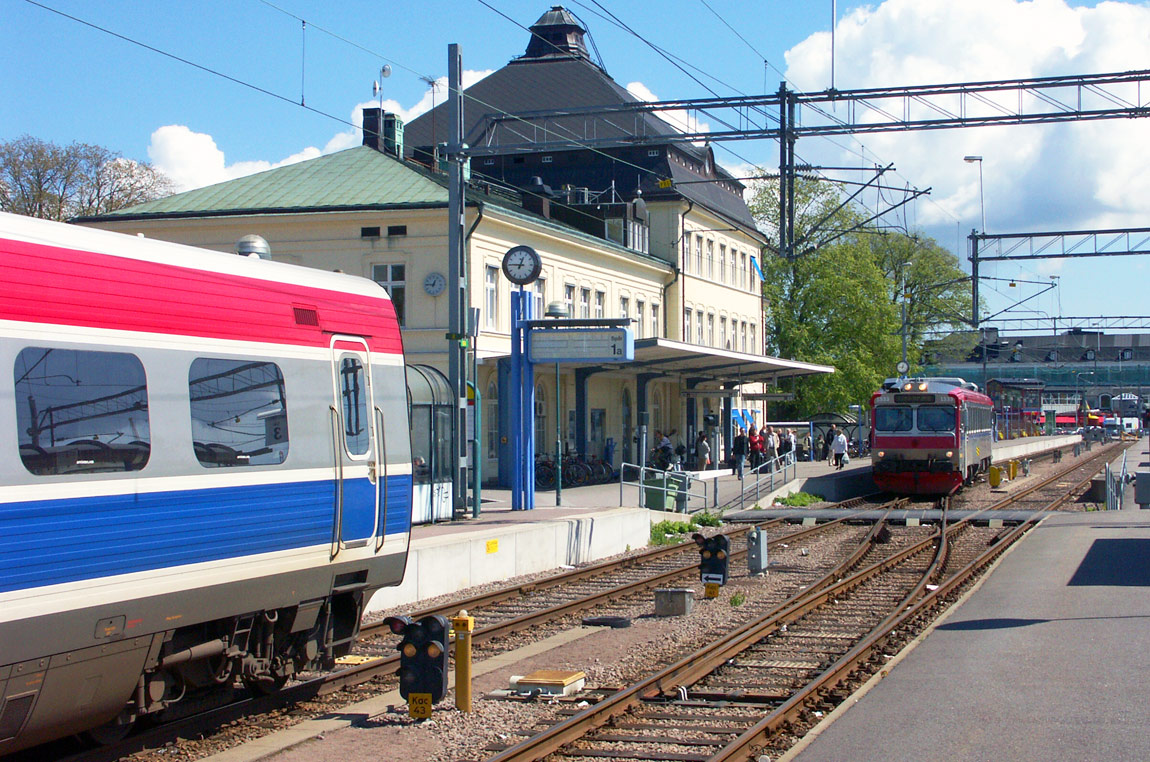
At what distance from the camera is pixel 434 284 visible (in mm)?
34062

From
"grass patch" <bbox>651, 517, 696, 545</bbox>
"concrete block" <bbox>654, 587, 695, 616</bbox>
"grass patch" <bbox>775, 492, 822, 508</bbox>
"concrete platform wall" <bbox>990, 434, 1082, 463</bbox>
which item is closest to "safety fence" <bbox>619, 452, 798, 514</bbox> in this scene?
"grass patch" <bbox>775, 492, 822, 508</bbox>

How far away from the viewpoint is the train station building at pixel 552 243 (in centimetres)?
3441

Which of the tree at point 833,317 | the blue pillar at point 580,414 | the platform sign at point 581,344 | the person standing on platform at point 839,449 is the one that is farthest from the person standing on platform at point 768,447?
the platform sign at point 581,344

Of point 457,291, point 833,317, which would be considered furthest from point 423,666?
point 833,317

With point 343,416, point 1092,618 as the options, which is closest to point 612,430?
point 1092,618

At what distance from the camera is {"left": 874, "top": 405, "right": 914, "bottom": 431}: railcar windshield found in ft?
113

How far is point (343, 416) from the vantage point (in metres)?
8.99

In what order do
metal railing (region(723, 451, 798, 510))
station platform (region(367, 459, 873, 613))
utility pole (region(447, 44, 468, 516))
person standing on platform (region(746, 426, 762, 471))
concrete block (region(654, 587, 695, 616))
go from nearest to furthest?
concrete block (region(654, 587, 695, 616)) < station platform (region(367, 459, 873, 613)) < utility pole (region(447, 44, 468, 516)) < metal railing (region(723, 451, 798, 510)) < person standing on platform (region(746, 426, 762, 471))

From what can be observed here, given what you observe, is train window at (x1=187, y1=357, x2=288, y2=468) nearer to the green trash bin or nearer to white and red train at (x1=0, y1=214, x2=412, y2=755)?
white and red train at (x1=0, y1=214, x2=412, y2=755)

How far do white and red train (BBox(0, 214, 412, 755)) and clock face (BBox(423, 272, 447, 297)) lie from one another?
24236mm

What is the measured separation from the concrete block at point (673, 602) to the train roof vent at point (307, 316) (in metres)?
6.67

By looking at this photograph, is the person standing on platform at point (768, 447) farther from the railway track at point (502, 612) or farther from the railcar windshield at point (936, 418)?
the railway track at point (502, 612)

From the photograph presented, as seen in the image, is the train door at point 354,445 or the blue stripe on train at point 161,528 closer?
the blue stripe on train at point 161,528

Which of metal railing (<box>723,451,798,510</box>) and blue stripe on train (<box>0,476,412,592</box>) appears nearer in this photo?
blue stripe on train (<box>0,476,412,592</box>)
